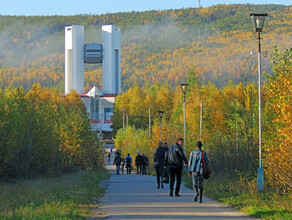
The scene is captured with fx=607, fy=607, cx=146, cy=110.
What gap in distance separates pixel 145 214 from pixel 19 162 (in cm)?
1888

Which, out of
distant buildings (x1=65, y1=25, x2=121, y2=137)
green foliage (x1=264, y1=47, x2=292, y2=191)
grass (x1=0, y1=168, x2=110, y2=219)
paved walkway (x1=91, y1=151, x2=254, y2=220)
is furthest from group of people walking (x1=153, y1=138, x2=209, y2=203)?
distant buildings (x1=65, y1=25, x2=121, y2=137)

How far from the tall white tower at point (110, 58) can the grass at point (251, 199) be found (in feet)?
360

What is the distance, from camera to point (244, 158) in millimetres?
25203

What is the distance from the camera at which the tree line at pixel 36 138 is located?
3002cm

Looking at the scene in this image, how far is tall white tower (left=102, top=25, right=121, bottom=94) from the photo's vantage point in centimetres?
13250

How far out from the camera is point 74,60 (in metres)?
133

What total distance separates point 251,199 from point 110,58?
382ft

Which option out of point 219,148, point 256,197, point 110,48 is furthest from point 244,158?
point 110,48

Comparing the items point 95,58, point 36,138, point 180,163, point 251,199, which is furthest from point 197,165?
point 95,58

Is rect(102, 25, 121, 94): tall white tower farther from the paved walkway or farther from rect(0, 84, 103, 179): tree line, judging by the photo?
the paved walkway

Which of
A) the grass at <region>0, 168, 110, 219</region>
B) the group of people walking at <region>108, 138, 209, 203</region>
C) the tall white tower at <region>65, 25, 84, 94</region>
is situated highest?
the tall white tower at <region>65, 25, 84, 94</region>

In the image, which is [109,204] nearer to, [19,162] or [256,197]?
[256,197]

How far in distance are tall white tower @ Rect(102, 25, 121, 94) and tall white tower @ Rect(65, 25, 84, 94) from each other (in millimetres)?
5275

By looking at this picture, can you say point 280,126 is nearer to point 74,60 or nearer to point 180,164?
point 180,164
